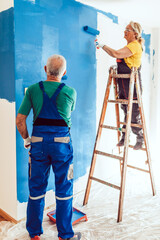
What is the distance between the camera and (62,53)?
2.40 meters

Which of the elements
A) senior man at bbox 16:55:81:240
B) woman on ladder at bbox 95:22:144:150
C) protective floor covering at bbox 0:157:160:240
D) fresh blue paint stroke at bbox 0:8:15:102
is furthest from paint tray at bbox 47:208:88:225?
woman on ladder at bbox 95:22:144:150

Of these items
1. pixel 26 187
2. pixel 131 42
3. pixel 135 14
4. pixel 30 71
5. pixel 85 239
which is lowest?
pixel 85 239

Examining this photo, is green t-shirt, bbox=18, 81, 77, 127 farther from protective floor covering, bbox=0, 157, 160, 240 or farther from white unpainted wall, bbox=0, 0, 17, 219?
protective floor covering, bbox=0, 157, 160, 240

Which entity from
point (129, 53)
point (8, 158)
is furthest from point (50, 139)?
point (129, 53)

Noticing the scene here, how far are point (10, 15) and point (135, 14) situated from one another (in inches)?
73.4

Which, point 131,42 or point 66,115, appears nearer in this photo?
point 66,115

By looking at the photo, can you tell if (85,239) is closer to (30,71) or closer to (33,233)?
(33,233)

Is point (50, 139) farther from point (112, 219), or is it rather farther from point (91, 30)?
point (91, 30)

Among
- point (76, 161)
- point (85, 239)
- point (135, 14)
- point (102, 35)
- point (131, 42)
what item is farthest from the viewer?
point (135, 14)

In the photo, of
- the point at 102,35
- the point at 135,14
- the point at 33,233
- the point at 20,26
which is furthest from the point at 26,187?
the point at 135,14

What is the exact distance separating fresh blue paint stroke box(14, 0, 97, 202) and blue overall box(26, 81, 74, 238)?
0.39 metres

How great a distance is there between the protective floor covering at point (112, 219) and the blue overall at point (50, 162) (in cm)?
26

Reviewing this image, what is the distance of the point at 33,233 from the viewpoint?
1.87 metres

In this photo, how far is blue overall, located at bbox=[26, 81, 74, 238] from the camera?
1.74 metres
